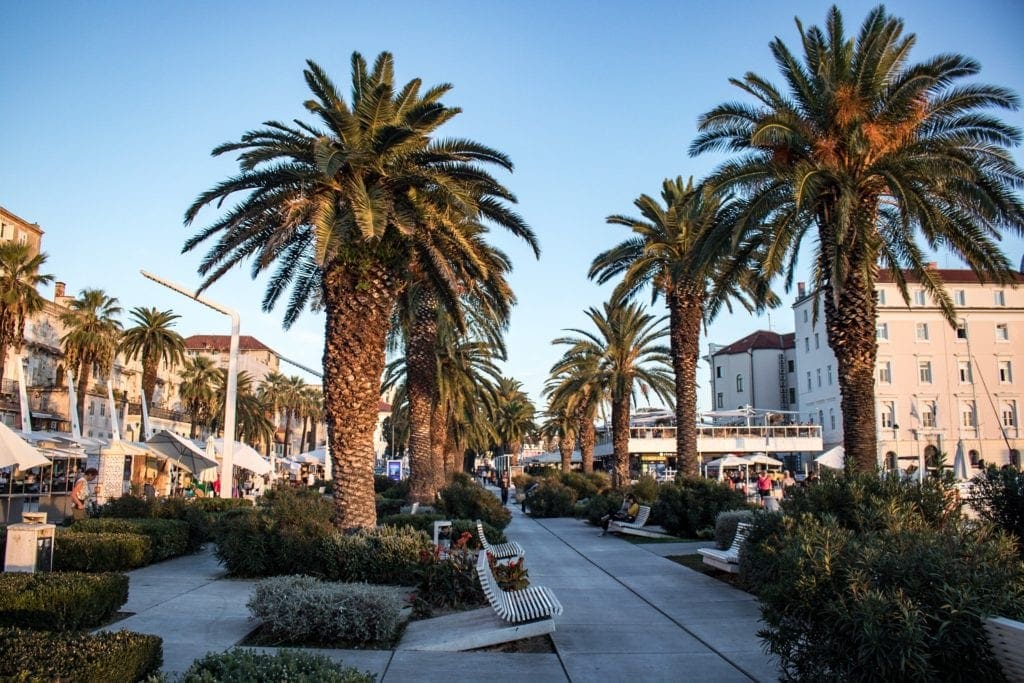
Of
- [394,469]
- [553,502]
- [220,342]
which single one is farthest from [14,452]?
[220,342]

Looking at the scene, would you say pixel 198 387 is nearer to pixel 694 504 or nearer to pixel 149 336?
pixel 149 336

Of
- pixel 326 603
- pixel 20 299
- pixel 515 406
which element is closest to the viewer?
pixel 326 603

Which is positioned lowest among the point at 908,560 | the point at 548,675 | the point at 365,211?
the point at 548,675

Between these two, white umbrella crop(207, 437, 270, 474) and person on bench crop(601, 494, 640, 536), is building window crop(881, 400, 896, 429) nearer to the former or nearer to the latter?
person on bench crop(601, 494, 640, 536)

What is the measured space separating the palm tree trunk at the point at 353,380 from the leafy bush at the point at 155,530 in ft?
10.3

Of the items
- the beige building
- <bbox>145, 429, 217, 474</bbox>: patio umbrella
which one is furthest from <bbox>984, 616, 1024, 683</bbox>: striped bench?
the beige building

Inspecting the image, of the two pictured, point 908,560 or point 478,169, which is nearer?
point 908,560

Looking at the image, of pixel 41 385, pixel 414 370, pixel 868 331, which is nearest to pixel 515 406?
pixel 41 385

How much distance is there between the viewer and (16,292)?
36.4 metres

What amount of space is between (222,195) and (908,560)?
44.4 ft

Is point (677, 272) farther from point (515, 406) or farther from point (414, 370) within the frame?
point (515, 406)

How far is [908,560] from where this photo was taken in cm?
562

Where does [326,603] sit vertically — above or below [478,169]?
below

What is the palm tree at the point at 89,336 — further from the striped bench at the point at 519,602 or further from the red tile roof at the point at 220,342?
the red tile roof at the point at 220,342
